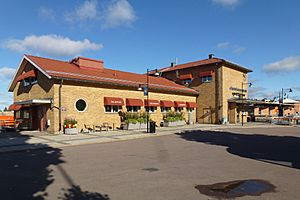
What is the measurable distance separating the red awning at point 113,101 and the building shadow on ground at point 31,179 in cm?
1380

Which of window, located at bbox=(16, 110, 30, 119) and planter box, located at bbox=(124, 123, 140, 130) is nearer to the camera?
planter box, located at bbox=(124, 123, 140, 130)

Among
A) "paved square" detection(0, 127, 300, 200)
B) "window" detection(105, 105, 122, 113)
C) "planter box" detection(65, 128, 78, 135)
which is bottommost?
"paved square" detection(0, 127, 300, 200)

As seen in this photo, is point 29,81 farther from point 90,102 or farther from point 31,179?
point 31,179

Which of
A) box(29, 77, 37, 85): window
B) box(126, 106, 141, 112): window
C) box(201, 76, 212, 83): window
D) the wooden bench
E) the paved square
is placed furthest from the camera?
box(201, 76, 212, 83): window

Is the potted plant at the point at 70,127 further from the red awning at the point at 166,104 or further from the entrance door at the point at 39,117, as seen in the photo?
the red awning at the point at 166,104

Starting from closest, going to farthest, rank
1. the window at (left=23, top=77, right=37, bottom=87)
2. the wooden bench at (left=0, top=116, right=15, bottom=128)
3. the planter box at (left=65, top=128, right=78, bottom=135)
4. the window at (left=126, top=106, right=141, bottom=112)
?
the planter box at (left=65, top=128, right=78, bottom=135)
the window at (left=23, top=77, right=37, bottom=87)
the wooden bench at (left=0, top=116, right=15, bottom=128)
the window at (left=126, top=106, right=141, bottom=112)

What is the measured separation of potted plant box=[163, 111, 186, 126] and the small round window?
11.1 meters

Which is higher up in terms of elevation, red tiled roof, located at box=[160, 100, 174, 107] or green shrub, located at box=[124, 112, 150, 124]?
red tiled roof, located at box=[160, 100, 174, 107]

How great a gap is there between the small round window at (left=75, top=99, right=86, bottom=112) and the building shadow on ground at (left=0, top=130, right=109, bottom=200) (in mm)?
11885

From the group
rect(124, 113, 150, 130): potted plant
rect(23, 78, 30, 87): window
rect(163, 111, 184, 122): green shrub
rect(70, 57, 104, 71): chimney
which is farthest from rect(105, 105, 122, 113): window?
rect(23, 78, 30, 87): window

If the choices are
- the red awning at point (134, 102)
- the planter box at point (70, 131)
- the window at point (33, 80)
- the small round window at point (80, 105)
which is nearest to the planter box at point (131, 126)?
the red awning at point (134, 102)

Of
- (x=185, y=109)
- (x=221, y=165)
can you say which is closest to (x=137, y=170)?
(x=221, y=165)

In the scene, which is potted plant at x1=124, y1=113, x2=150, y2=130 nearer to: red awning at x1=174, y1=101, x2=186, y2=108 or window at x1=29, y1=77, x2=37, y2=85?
red awning at x1=174, y1=101, x2=186, y2=108

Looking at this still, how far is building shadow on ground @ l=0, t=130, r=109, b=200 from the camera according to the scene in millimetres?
6398
